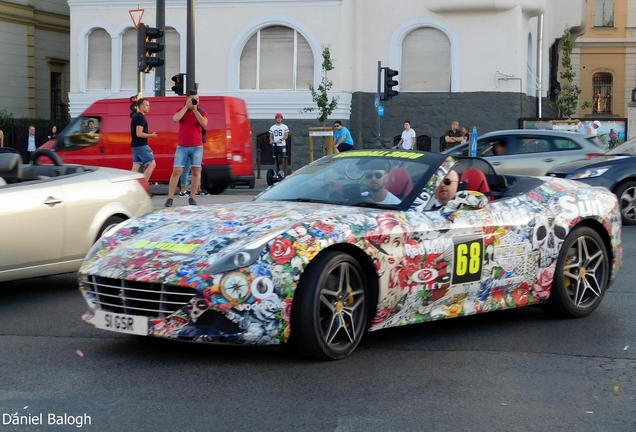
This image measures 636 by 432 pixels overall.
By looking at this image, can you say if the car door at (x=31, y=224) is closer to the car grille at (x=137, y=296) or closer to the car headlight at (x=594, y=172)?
the car grille at (x=137, y=296)

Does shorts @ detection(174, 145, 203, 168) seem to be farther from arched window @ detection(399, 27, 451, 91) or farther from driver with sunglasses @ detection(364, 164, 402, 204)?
arched window @ detection(399, 27, 451, 91)

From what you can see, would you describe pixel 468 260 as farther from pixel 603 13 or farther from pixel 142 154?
pixel 603 13

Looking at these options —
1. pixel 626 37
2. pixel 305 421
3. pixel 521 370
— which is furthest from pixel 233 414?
pixel 626 37

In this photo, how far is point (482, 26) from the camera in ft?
101

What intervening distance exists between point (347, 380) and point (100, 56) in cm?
2860

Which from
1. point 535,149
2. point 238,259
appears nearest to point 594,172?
point 535,149

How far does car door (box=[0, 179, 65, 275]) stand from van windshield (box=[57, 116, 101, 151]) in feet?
42.8

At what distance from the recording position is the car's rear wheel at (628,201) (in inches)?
582

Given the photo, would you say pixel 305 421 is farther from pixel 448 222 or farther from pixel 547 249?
pixel 547 249

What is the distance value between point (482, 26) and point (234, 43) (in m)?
7.50

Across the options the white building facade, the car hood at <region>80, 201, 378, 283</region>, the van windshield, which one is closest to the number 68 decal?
the car hood at <region>80, 201, 378, 283</region>

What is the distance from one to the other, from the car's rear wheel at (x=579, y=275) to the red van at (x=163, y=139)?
13671 mm

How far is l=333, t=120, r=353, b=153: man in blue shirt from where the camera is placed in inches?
1028

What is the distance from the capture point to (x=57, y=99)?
39.8 m
